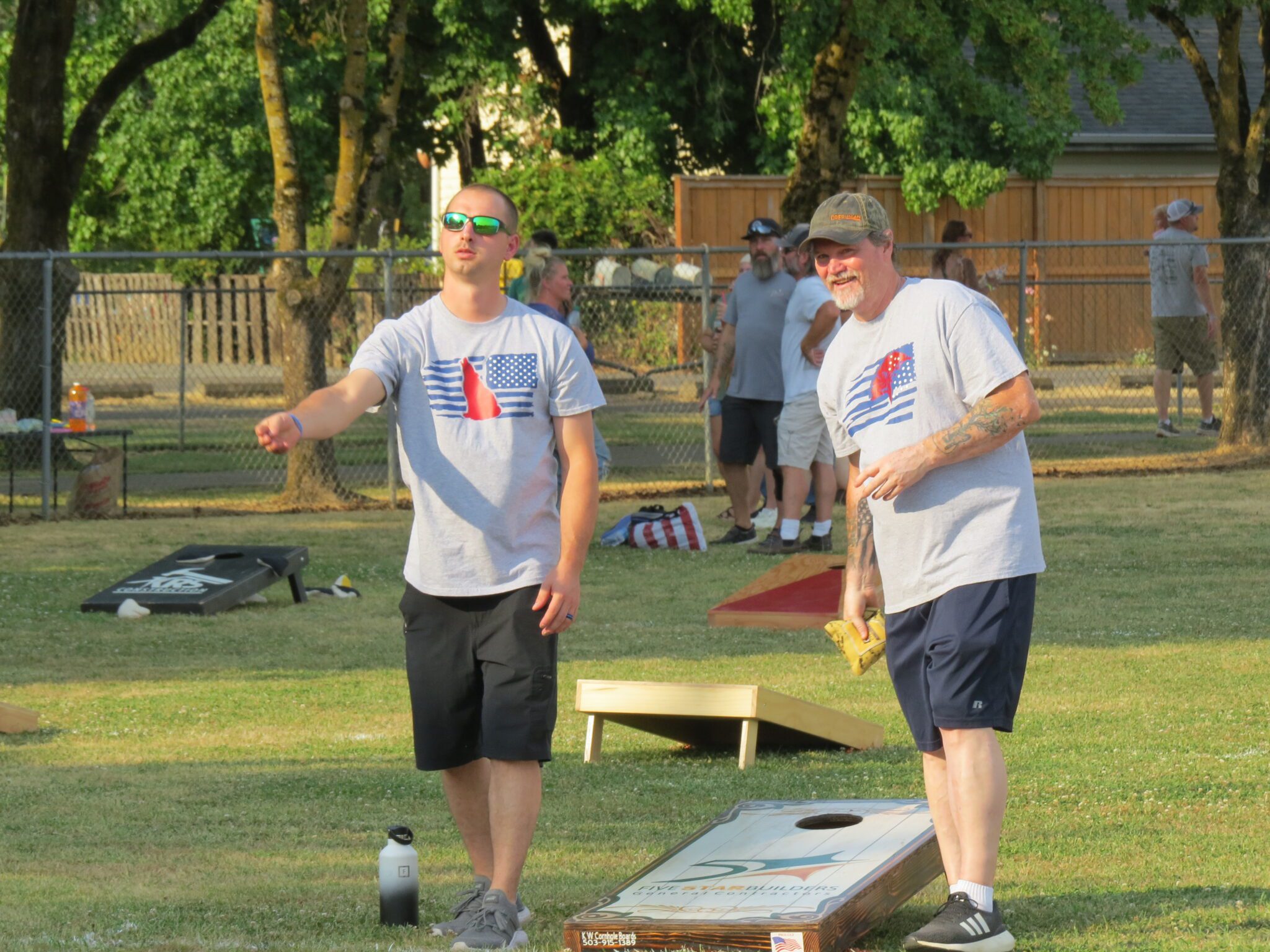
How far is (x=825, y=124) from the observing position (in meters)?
18.5

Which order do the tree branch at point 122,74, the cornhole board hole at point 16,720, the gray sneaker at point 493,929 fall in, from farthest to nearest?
the tree branch at point 122,74 < the cornhole board hole at point 16,720 < the gray sneaker at point 493,929

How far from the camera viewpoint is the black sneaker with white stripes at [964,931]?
4473mm

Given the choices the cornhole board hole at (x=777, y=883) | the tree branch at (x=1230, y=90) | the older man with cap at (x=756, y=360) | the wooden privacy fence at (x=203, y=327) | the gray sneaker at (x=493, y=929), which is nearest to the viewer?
the cornhole board hole at (x=777, y=883)

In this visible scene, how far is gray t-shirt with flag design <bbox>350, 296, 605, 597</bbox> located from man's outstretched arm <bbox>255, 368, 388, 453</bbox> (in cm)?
6

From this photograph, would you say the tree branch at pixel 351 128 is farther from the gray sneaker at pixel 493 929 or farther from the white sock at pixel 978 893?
the white sock at pixel 978 893

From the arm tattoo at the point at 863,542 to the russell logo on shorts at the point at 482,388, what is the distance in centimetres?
103

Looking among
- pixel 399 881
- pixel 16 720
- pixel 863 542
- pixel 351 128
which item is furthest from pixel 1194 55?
pixel 399 881

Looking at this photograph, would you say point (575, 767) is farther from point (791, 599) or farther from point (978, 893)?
point (791, 599)

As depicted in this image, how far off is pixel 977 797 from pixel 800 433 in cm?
793

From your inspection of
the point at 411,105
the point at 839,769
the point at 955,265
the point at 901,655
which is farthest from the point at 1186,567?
the point at 411,105

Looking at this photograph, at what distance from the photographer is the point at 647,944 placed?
4.53m

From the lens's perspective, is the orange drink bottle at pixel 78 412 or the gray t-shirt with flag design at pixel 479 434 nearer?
the gray t-shirt with flag design at pixel 479 434

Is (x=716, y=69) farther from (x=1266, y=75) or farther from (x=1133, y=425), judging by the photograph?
(x=1266, y=75)

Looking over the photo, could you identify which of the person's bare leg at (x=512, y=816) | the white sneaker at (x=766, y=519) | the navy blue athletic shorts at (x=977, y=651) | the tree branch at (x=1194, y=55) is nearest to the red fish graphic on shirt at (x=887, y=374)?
the navy blue athletic shorts at (x=977, y=651)
